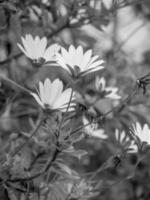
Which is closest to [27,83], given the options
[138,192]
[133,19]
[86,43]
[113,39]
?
[86,43]

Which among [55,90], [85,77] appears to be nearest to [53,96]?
[55,90]

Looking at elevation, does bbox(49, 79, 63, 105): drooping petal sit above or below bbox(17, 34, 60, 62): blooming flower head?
below

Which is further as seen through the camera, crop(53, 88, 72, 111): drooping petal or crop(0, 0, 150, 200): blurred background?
crop(0, 0, 150, 200): blurred background

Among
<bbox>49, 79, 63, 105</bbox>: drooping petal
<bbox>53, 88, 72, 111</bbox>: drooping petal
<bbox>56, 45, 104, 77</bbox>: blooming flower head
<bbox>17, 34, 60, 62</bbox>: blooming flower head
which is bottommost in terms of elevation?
<bbox>53, 88, 72, 111</bbox>: drooping petal

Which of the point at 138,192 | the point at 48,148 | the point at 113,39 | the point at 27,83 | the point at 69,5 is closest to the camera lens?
the point at 48,148

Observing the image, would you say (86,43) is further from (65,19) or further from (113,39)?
(113,39)

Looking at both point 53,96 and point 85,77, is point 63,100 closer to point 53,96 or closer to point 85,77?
point 53,96
